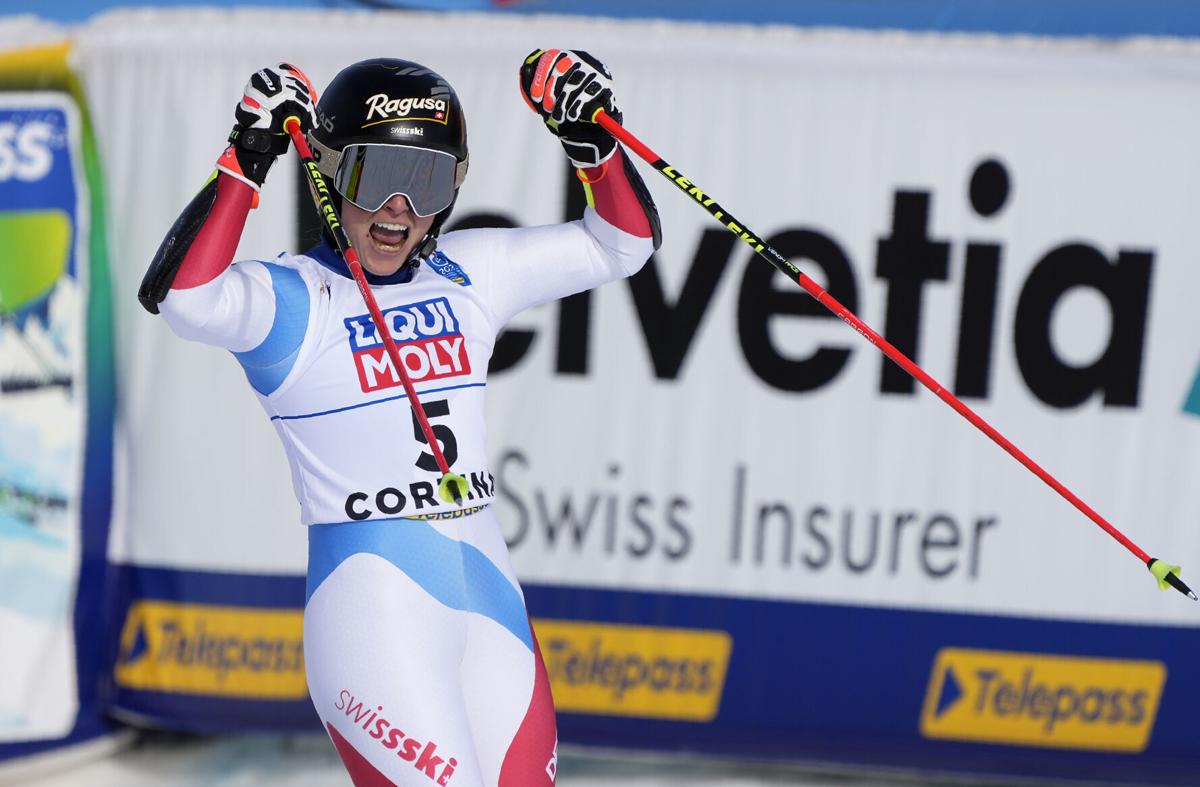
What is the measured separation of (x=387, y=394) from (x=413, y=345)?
109 millimetres

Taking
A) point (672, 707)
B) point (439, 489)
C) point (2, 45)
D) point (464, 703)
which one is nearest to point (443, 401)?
point (439, 489)

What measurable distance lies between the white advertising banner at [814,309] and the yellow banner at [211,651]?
1.10ft

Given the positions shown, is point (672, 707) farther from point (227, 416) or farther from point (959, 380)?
point (227, 416)

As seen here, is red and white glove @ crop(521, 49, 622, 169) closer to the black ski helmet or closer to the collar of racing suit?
the black ski helmet

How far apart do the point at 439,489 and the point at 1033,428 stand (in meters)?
2.63

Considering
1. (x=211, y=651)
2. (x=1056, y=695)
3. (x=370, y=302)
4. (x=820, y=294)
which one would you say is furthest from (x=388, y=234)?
(x=1056, y=695)

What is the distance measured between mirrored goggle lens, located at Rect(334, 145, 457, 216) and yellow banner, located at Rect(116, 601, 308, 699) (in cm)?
256

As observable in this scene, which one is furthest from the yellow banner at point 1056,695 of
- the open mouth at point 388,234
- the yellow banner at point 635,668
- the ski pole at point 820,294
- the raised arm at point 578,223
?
the open mouth at point 388,234

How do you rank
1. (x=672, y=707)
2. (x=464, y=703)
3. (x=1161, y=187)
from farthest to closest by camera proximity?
(x=672, y=707)
(x=1161, y=187)
(x=464, y=703)

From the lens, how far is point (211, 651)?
203 inches

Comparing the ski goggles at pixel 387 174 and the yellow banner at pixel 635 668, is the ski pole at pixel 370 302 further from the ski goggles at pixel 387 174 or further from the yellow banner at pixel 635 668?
the yellow banner at pixel 635 668

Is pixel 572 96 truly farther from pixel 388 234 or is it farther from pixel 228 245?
pixel 228 245

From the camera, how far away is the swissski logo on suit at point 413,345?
287 centimetres

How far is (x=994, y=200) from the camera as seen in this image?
4.83 m
